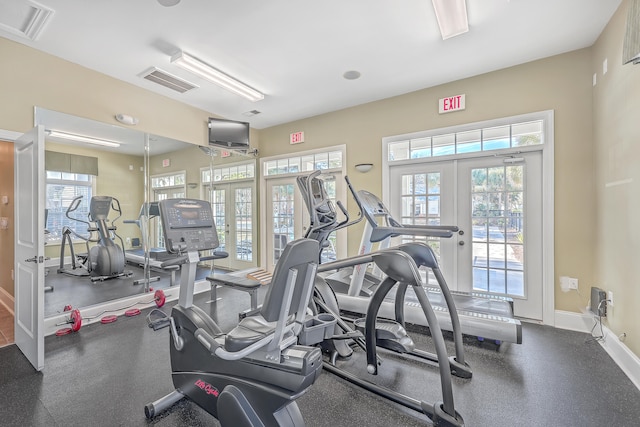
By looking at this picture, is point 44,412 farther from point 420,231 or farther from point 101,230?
point 420,231

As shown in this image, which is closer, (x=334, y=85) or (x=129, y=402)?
(x=129, y=402)

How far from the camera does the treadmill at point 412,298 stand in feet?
8.33

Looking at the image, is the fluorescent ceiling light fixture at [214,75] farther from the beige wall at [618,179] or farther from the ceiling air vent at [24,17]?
the beige wall at [618,179]

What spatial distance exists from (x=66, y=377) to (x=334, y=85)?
427 cm

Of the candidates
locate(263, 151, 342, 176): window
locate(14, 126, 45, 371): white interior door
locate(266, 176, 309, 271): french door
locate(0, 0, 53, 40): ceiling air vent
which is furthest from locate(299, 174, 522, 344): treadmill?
locate(0, 0, 53, 40): ceiling air vent

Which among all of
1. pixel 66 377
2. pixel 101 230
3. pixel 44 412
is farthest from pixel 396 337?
pixel 101 230

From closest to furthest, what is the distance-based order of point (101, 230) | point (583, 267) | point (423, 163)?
1. point (583, 267)
2. point (101, 230)
3. point (423, 163)

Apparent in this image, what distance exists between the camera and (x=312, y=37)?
298 centimetres

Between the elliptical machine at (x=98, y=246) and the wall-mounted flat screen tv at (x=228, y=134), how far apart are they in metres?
1.90

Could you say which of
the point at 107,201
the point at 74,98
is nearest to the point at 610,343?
the point at 107,201

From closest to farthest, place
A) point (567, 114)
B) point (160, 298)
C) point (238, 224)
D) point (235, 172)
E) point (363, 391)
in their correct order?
point (363, 391), point (567, 114), point (160, 298), point (235, 172), point (238, 224)

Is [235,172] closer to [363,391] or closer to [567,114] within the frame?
[363,391]

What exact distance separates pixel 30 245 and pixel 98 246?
1446 mm

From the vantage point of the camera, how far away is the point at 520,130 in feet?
11.7
